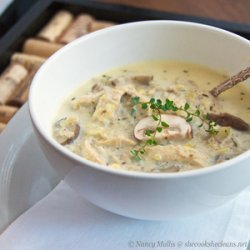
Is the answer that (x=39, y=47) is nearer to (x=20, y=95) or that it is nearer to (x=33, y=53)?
(x=33, y=53)

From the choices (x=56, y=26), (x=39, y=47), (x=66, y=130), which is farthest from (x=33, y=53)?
(x=66, y=130)

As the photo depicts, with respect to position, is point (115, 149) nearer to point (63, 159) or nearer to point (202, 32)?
point (63, 159)

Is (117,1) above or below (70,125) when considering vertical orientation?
below

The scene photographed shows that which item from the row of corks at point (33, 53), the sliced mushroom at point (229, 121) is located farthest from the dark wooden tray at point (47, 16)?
the sliced mushroom at point (229, 121)

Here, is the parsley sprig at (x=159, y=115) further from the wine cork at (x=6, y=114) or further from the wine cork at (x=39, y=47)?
the wine cork at (x=39, y=47)

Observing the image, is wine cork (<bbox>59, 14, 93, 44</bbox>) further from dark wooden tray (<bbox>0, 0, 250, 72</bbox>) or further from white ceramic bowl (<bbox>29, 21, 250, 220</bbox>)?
white ceramic bowl (<bbox>29, 21, 250, 220</bbox>)

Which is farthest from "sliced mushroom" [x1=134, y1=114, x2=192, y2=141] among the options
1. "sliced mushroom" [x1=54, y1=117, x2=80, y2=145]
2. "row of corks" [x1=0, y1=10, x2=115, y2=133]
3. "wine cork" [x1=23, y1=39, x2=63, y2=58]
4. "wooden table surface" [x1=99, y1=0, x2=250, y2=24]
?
"wooden table surface" [x1=99, y1=0, x2=250, y2=24]

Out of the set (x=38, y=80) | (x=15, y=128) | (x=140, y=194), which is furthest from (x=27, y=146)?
(x=140, y=194)
